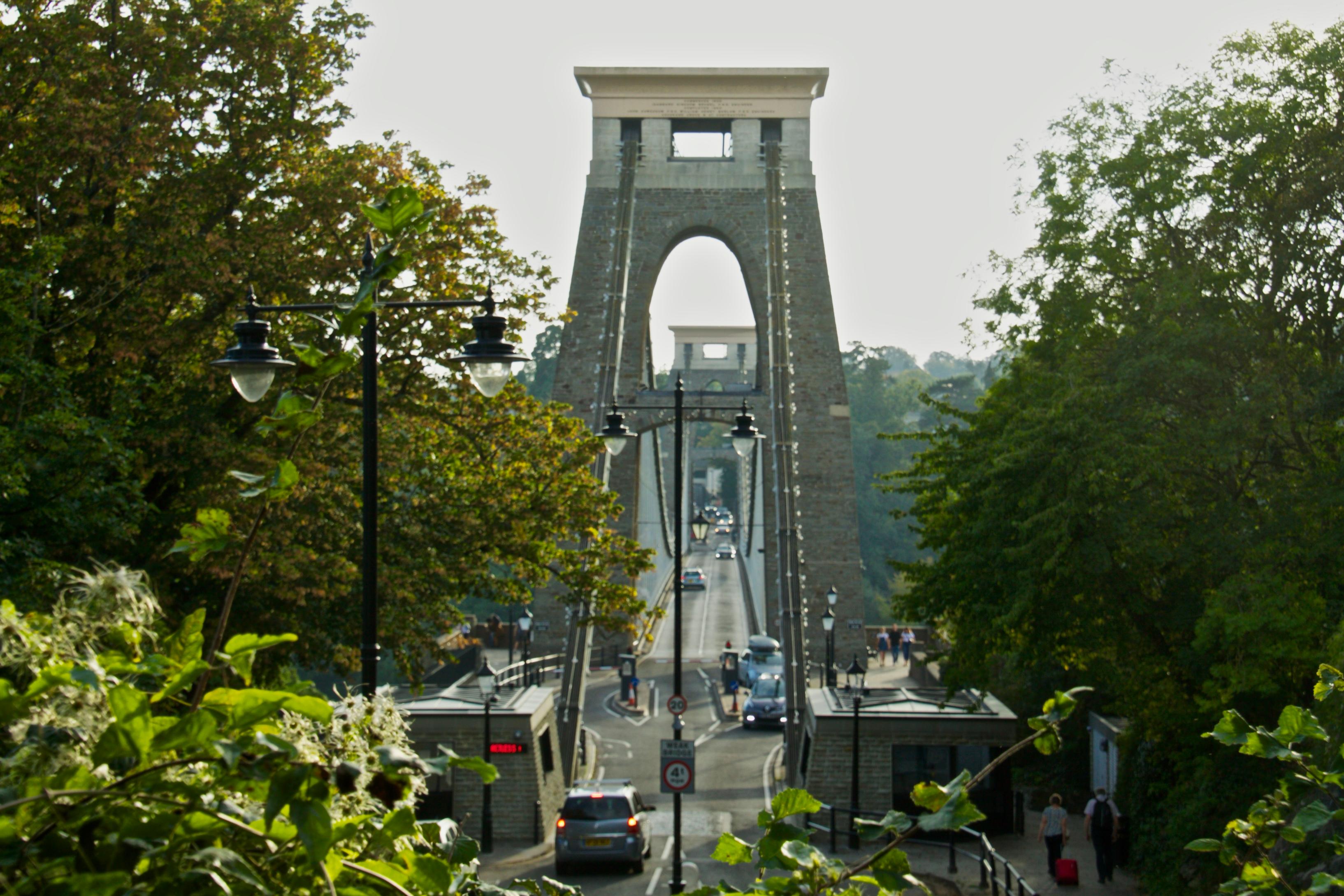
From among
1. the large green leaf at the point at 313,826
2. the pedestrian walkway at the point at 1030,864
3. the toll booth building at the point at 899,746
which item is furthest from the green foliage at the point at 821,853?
the toll booth building at the point at 899,746

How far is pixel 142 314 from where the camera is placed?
1381 cm

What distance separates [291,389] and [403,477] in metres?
13.7

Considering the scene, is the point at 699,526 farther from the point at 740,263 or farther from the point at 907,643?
the point at 740,263

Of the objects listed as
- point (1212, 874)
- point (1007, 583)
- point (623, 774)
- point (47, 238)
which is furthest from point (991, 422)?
point (47, 238)

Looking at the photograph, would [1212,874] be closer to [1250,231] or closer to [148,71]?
[1250,231]

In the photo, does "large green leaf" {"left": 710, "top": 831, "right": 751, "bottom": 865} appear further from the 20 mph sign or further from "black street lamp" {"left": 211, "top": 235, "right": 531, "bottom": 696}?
the 20 mph sign

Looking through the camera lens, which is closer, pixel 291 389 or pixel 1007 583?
pixel 291 389

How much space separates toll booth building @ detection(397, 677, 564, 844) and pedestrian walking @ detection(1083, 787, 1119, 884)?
345 inches

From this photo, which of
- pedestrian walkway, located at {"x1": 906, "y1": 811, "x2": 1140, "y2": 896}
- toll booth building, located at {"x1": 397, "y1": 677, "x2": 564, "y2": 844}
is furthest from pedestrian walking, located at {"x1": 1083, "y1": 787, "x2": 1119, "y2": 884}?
toll booth building, located at {"x1": 397, "y1": 677, "x2": 564, "y2": 844}

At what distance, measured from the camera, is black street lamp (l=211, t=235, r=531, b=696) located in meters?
7.86

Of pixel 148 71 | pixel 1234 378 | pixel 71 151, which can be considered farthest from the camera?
pixel 1234 378

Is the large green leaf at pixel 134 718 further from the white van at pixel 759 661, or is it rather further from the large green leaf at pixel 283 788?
the white van at pixel 759 661

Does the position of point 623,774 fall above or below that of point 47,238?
below

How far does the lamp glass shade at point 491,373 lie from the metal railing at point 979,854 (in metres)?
6.14
